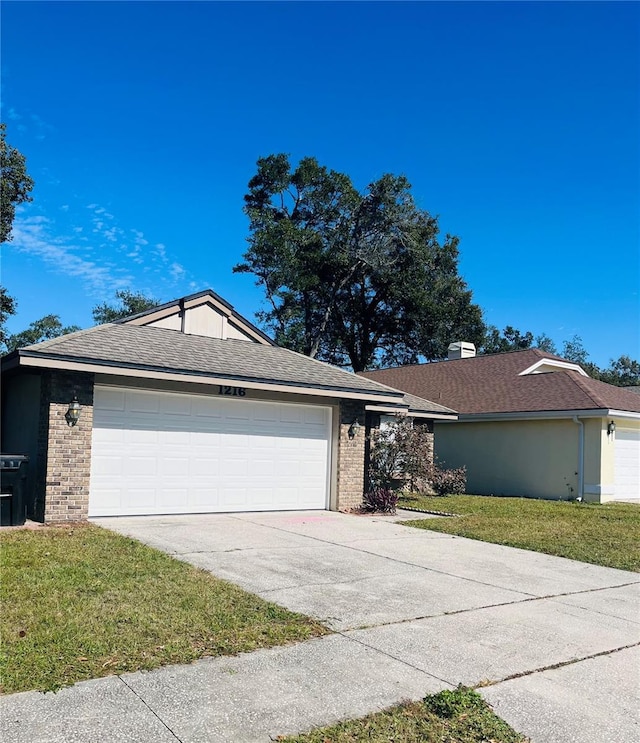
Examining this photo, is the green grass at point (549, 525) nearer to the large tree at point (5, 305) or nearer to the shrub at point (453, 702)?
the shrub at point (453, 702)

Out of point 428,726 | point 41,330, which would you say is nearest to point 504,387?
point 428,726

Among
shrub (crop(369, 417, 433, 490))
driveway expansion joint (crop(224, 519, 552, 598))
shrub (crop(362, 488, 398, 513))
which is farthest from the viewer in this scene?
shrub (crop(369, 417, 433, 490))

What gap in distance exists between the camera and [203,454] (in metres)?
A: 12.3

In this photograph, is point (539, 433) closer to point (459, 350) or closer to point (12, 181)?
point (459, 350)

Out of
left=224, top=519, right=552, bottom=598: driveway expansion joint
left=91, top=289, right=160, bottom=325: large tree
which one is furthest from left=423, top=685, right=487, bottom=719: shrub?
left=91, top=289, right=160, bottom=325: large tree

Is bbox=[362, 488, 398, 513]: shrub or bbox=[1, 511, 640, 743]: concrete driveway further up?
bbox=[1, 511, 640, 743]: concrete driveway

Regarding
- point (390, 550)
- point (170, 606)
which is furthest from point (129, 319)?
point (170, 606)

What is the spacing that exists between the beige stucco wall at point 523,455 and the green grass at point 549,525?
133 cm

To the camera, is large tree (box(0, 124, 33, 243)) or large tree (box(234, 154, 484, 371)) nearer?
large tree (box(0, 124, 33, 243))

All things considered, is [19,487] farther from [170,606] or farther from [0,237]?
[0,237]

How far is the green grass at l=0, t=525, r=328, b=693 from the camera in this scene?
14.0 feet

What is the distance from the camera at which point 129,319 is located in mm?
15281

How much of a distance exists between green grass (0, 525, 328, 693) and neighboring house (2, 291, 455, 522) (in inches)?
128

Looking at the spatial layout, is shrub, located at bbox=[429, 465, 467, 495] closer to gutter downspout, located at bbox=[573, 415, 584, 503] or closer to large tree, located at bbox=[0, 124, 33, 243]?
gutter downspout, located at bbox=[573, 415, 584, 503]
